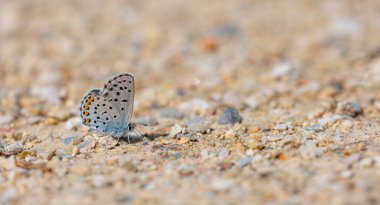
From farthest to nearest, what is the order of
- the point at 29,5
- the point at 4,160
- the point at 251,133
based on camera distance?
the point at 29,5 < the point at 251,133 < the point at 4,160

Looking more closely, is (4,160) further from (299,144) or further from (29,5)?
(29,5)

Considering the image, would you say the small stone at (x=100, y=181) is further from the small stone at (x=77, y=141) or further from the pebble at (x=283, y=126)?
the pebble at (x=283, y=126)

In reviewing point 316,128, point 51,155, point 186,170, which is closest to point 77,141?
point 51,155

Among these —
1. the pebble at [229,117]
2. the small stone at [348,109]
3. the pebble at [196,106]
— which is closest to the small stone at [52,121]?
the pebble at [196,106]

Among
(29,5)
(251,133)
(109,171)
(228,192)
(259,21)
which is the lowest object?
(228,192)

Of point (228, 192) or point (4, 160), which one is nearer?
point (228, 192)

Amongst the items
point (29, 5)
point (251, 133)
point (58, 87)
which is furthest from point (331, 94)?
point (29, 5)

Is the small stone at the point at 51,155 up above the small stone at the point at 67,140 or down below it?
below

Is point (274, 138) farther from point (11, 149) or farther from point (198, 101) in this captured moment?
point (11, 149)
